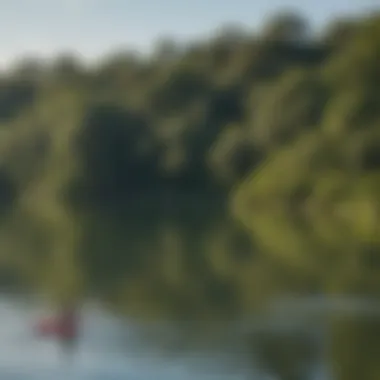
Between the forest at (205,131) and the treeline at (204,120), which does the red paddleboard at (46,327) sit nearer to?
the forest at (205,131)

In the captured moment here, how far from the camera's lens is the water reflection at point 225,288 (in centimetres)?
991

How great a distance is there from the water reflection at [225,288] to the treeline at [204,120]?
4.04 metres

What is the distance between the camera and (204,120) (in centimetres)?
3086

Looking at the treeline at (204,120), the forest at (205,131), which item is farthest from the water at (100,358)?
the treeline at (204,120)

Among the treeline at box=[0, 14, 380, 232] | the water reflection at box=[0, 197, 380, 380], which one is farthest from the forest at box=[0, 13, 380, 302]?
the water reflection at box=[0, 197, 380, 380]

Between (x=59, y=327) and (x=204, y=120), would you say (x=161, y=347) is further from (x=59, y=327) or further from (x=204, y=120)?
(x=204, y=120)

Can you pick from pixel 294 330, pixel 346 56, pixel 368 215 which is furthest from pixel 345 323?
pixel 346 56

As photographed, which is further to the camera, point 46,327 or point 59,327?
point 46,327

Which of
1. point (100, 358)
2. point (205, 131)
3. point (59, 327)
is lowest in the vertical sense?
point (100, 358)

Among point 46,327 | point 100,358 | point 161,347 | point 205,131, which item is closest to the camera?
point 100,358

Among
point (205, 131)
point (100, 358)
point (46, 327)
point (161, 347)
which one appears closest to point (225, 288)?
point (46, 327)

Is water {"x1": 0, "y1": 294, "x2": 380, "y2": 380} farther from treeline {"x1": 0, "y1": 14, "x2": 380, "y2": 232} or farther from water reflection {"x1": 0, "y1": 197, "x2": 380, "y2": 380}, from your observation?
treeline {"x1": 0, "y1": 14, "x2": 380, "y2": 232}

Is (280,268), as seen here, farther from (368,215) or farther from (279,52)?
(279,52)

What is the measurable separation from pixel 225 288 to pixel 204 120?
1742cm
